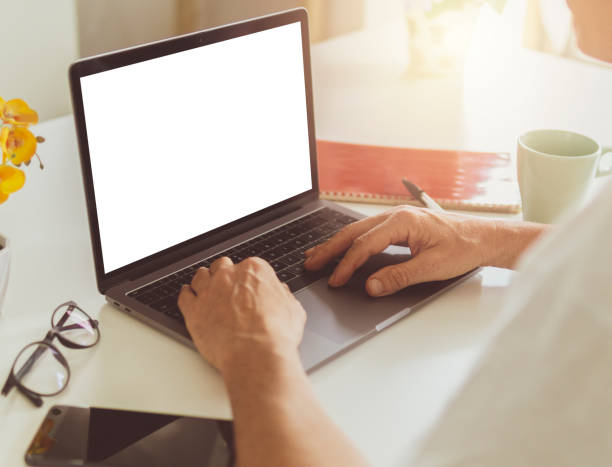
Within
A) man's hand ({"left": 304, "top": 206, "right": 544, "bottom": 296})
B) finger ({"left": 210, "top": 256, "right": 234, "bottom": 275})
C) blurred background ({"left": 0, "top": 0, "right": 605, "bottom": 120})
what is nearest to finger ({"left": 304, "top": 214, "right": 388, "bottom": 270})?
man's hand ({"left": 304, "top": 206, "right": 544, "bottom": 296})

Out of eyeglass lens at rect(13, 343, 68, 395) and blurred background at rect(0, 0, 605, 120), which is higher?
blurred background at rect(0, 0, 605, 120)

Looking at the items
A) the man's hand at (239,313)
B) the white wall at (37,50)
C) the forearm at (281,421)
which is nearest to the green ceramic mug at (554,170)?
the man's hand at (239,313)

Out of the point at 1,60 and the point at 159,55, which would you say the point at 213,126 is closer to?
the point at 159,55

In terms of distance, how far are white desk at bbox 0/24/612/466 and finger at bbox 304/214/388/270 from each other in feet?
0.44

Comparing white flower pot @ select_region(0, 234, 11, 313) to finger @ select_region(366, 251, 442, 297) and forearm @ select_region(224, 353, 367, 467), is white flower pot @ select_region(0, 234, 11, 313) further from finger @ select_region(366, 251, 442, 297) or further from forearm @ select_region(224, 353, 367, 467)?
finger @ select_region(366, 251, 442, 297)

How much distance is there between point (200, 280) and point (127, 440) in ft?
0.74

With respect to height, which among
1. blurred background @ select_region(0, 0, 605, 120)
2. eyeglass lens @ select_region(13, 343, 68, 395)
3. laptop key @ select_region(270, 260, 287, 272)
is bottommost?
eyeglass lens @ select_region(13, 343, 68, 395)

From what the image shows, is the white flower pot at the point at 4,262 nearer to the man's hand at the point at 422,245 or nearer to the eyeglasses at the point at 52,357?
the eyeglasses at the point at 52,357

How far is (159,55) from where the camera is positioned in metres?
0.84

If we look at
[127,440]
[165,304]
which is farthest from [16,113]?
[127,440]

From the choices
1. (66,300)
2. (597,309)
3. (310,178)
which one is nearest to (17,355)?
(66,300)

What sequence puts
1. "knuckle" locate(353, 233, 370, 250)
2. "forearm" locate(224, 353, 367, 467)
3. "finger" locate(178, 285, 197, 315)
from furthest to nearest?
"knuckle" locate(353, 233, 370, 250)
"finger" locate(178, 285, 197, 315)
"forearm" locate(224, 353, 367, 467)

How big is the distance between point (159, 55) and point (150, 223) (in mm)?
206

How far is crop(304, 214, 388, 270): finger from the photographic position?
2.91 ft
